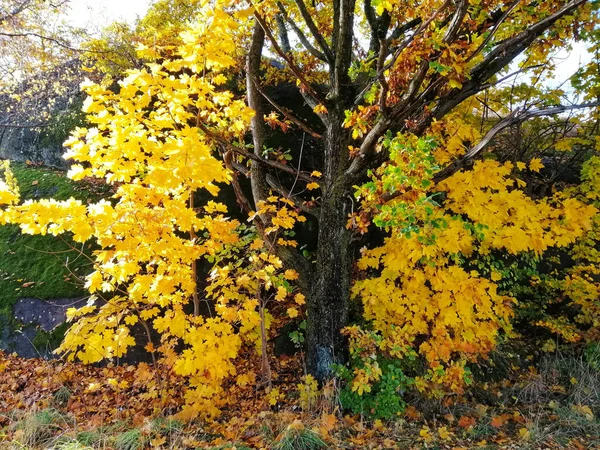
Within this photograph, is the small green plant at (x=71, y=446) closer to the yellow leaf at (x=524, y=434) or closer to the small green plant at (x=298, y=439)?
the small green plant at (x=298, y=439)

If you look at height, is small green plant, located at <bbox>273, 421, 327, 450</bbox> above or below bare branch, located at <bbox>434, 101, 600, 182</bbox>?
below

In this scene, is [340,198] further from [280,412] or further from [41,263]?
[41,263]

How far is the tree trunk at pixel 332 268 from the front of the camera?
4.22 meters

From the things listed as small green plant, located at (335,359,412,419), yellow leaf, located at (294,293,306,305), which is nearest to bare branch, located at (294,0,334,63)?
yellow leaf, located at (294,293,306,305)

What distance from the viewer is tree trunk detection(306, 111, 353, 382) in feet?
13.8

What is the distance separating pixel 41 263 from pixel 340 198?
5758 millimetres

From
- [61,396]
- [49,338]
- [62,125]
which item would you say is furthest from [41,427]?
[62,125]

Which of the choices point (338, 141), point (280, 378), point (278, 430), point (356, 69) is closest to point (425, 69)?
point (356, 69)

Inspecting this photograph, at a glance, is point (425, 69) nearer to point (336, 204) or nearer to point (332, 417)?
point (336, 204)

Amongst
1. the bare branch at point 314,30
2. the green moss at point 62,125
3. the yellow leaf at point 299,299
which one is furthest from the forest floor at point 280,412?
the green moss at point 62,125

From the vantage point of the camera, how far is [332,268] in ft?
14.1

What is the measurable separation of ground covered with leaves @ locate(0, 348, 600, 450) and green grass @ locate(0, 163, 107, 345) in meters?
1.12

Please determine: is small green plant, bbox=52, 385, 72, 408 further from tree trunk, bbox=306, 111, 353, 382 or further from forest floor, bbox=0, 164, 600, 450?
tree trunk, bbox=306, 111, 353, 382

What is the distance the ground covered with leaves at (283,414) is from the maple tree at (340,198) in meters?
0.35
